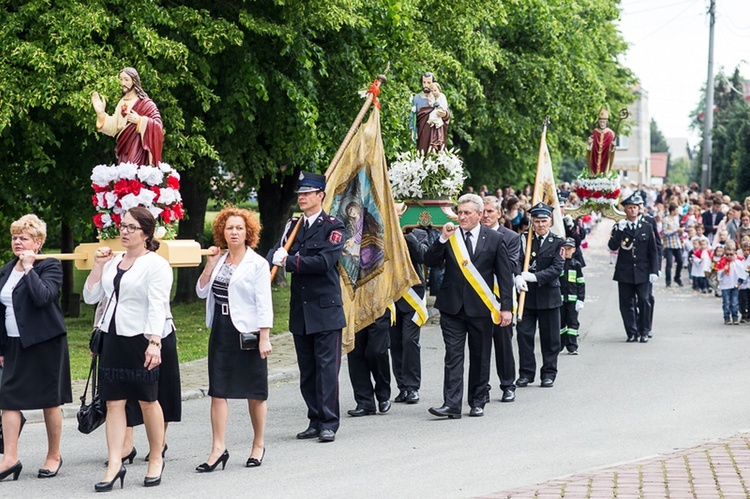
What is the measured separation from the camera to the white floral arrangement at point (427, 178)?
1517 cm

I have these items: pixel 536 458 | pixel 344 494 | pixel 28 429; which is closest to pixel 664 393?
pixel 536 458

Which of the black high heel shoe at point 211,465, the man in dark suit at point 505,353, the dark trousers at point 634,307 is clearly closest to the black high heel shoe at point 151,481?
the black high heel shoe at point 211,465

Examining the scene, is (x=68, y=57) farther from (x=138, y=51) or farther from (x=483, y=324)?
(x=483, y=324)

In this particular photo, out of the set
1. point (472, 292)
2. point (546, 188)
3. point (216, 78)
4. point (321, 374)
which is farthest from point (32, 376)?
point (216, 78)

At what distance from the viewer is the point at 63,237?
22.2 m

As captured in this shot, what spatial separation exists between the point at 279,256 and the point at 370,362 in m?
2.35

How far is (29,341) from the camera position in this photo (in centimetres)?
836

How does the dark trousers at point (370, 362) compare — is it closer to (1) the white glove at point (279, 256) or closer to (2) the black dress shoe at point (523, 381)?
(1) the white glove at point (279, 256)

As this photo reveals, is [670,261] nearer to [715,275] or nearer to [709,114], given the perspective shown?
[715,275]

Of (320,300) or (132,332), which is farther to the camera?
(320,300)

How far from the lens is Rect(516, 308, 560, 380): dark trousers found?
42.7 feet

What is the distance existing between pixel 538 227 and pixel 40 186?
853 cm

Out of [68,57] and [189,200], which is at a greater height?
[68,57]

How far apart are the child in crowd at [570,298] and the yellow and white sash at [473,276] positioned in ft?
14.7
